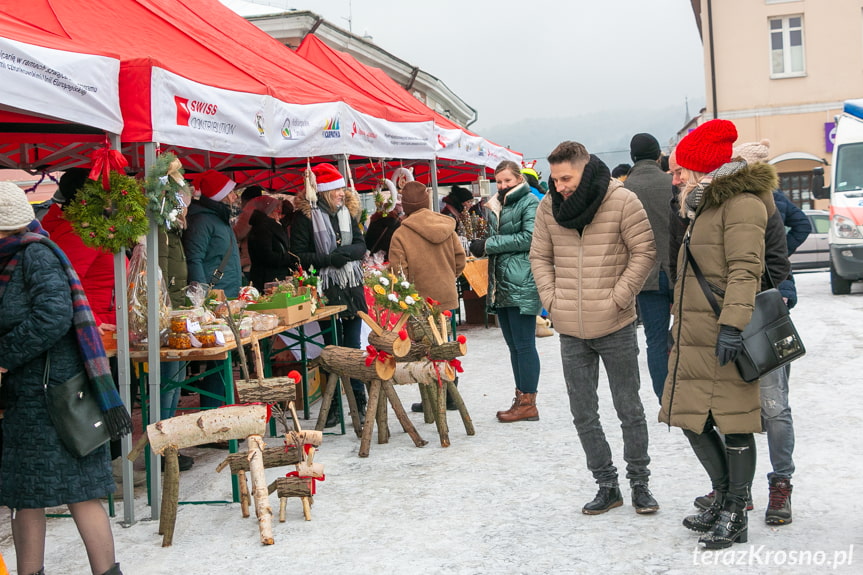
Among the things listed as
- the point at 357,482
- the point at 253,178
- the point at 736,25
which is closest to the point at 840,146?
the point at 253,178

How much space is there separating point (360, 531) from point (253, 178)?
24.1 feet

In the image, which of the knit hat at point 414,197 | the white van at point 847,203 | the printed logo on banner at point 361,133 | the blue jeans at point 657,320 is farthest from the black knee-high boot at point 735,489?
the white van at point 847,203

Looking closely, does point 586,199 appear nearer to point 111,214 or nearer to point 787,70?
point 111,214

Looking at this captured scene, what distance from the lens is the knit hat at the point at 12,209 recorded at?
377cm

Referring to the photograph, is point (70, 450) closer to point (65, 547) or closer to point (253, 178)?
point (65, 547)

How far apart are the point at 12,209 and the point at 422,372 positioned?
3307 mm

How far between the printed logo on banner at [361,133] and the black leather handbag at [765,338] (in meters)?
4.41

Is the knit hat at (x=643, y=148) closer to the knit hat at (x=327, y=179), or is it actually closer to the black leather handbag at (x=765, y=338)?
the knit hat at (x=327, y=179)

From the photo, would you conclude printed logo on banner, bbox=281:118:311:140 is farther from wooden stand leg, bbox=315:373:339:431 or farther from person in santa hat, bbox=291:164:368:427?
wooden stand leg, bbox=315:373:339:431

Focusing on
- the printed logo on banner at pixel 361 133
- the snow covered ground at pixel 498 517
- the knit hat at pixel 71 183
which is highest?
the printed logo on banner at pixel 361 133

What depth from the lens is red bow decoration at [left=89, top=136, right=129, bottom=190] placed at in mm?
4859

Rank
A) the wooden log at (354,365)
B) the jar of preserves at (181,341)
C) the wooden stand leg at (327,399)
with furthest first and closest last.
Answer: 1. the wooden stand leg at (327,399)
2. the wooden log at (354,365)
3. the jar of preserves at (181,341)

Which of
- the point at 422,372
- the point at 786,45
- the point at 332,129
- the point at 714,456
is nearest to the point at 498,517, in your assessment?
the point at 714,456

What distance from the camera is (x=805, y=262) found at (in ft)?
62.2
